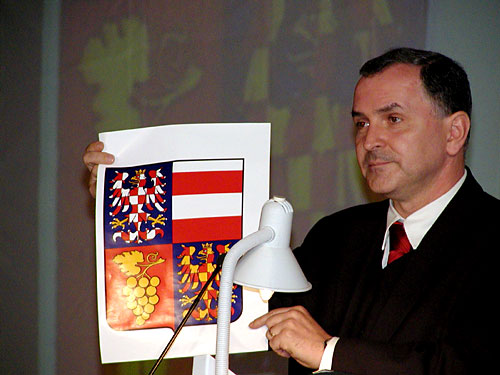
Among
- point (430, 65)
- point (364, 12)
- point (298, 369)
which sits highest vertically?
point (364, 12)

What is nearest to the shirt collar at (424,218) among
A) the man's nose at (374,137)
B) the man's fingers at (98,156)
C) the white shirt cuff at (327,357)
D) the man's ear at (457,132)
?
the man's ear at (457,132)

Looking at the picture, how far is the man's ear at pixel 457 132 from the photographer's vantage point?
1.92m

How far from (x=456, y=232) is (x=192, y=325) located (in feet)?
2.41

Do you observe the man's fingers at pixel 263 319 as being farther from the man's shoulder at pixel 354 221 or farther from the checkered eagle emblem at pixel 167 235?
the man's shoulder at pixel 354 221

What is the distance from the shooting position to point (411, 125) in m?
1.87

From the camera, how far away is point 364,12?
9.23ft

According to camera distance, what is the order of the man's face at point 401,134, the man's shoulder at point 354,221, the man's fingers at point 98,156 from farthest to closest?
the man's shoulder at point 354,221, the man's face at point 401,134, the man's fingers at point 98,156

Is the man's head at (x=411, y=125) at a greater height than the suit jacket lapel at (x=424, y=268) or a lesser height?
greater

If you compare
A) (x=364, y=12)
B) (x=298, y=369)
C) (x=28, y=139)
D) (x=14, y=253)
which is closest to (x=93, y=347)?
(x=14, y=253)

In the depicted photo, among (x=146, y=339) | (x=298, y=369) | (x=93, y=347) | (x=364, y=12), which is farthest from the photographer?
(x=93, y=347)

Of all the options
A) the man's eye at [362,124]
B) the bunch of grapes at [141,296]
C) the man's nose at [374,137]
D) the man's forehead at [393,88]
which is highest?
the man's forehead at [393,88]

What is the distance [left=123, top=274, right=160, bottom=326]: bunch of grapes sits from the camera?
168cm

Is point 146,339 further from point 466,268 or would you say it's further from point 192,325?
point 466,268

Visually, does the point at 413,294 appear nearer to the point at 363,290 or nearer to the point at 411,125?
the point at 363,290
